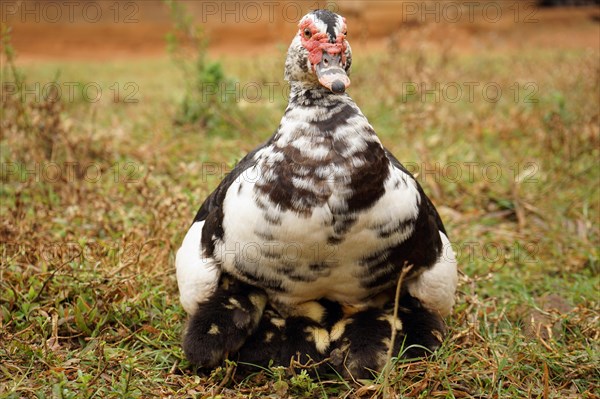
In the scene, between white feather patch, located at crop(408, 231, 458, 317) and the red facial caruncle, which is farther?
white feather patch, located at crop(408, 231, 458, 317)

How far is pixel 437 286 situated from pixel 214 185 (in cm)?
177

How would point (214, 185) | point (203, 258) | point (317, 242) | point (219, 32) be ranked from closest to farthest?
point (317, 242) → point (203, 258) → point (214, 185) → point (219, 32)

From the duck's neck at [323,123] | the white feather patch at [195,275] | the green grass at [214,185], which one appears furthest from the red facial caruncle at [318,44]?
the green grass at [214,185]

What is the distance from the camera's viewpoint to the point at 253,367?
229 centimetres

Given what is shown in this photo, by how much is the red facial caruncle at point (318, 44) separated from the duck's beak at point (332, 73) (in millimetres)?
14

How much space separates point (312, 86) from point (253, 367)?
94cm

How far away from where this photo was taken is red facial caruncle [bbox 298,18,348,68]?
2186 millimetres

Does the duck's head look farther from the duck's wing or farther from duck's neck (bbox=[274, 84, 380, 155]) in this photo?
the duck's wing

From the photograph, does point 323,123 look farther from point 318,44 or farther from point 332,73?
point 318,44

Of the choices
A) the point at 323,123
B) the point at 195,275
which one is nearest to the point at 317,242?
the point at 323,123

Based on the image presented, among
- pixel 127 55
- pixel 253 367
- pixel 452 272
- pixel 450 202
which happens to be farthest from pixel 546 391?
pixel 127 55

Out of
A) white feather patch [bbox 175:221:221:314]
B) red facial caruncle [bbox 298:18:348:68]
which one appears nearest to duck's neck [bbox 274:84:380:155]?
red facial caruncle [bbox 298:18:348:68]

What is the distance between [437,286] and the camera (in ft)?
7.52

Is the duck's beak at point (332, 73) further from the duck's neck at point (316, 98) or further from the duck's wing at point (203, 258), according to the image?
the duck's wing at point (203, 258)
